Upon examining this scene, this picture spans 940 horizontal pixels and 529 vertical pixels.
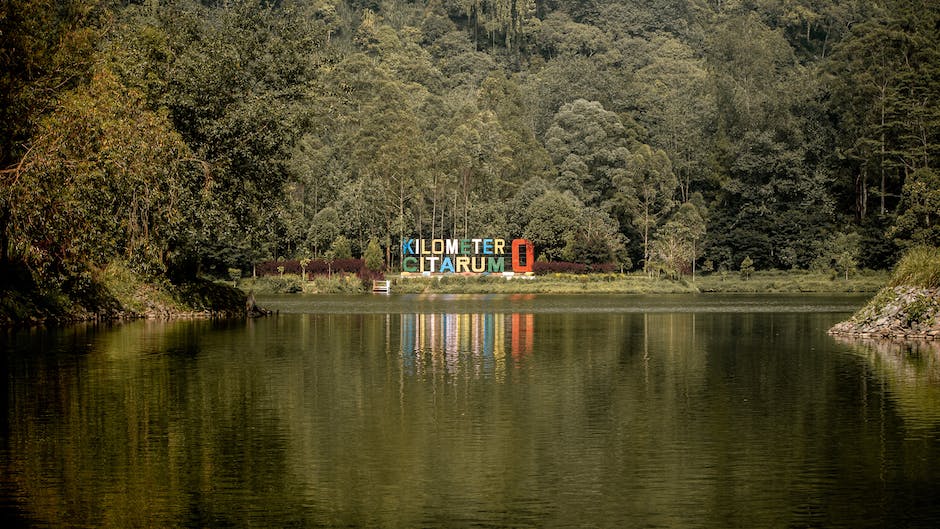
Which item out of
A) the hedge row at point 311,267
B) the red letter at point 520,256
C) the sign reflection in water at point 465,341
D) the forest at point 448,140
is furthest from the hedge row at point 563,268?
the sign reflection in water at point 465,341

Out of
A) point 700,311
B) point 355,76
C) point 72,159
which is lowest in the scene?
point 700,311

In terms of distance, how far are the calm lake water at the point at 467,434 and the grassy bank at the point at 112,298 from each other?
7.46 meters

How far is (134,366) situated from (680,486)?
1784 centimetres

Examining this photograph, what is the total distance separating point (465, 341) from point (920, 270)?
48.2 feet

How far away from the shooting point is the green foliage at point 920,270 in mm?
37906

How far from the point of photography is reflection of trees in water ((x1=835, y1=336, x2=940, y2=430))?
21875mm

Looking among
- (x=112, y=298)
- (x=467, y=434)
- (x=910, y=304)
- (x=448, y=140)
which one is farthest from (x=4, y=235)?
(x=448, y=140)

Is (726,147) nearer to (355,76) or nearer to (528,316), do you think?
(355,76)

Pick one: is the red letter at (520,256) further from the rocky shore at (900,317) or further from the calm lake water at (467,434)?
the calm lake water at (467,434)

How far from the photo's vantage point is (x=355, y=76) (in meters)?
152

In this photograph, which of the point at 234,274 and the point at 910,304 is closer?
the point at 910,304

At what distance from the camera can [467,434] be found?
19516mm

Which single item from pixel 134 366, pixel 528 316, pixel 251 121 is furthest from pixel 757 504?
pixel 528 316

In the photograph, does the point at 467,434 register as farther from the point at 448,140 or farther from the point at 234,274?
the point at 448,140
